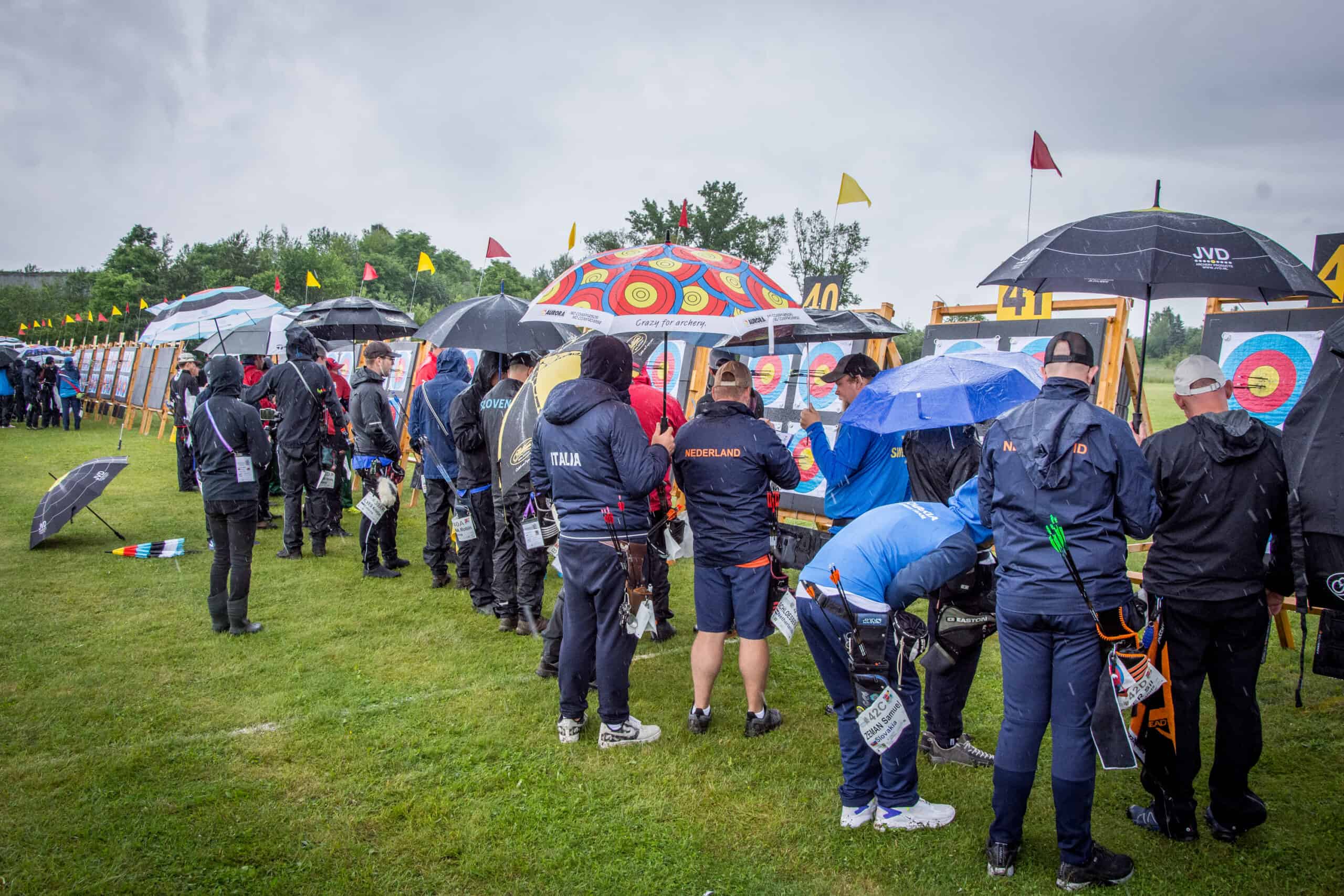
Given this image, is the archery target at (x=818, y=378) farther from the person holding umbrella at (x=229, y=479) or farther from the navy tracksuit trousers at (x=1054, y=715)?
the navy tracksuit trousers at (x=1054, y=715)

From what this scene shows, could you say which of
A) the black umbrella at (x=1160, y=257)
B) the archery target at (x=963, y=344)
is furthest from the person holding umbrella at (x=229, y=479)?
the archery target at (x=963, y=344)

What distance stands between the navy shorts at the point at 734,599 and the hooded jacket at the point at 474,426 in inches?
102

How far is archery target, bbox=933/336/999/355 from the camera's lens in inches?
297

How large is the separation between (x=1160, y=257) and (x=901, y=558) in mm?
1898

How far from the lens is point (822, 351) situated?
864 centimetres

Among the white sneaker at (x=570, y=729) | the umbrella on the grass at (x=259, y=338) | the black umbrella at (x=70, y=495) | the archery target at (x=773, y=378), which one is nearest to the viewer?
the white sneaker at (x=570, y=729)

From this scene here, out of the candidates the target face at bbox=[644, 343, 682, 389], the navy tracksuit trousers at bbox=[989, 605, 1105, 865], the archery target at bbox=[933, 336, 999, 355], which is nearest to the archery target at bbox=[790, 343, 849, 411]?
the archery target at bbox=[933, 336, 999, 355]

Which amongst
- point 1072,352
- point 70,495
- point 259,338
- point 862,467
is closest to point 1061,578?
point 1072,352

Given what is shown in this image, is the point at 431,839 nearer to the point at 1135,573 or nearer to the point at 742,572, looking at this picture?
the point at 742,572

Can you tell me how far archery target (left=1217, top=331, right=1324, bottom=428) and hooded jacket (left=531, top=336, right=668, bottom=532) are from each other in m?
4.37

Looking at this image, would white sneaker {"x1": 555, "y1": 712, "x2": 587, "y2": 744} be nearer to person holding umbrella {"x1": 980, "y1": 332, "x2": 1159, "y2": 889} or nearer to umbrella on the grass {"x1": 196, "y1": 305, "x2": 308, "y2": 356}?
person holding umbrella {"x1": 980, "y1": 332, "x2": 1159, "y2": 889}

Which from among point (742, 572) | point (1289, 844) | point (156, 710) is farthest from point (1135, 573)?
point (156, 710)

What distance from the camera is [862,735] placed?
330 cm

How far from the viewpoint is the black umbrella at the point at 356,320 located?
33.0 ft
